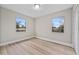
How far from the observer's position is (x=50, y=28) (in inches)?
54.4

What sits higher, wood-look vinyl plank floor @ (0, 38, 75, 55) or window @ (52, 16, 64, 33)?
window @ (52, 16, 64, 33)

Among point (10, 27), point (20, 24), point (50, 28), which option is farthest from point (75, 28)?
point (10, 27)

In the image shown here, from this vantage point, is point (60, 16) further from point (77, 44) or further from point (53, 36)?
point (77, 44)

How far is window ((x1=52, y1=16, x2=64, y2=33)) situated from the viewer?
1.30 meters

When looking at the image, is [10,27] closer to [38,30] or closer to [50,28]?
[38,30]

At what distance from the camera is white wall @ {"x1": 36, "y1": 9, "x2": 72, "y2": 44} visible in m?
1.29

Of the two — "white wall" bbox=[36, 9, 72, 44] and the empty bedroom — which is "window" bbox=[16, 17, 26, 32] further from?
"white wall" bbox=[36, 9, 72, 44]

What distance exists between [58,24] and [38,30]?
39 cm

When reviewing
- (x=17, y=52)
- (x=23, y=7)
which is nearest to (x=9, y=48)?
(x=17, y=52)

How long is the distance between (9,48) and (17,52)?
0.18m

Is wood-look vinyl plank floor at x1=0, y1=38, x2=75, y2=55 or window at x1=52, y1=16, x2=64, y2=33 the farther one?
window at x1=52, y1=16, x2=64, y2=33

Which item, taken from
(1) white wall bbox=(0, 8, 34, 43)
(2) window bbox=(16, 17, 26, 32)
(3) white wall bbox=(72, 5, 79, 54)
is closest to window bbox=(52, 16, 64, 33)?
(3) white wall bbox=(72, 5, 79, 54)
